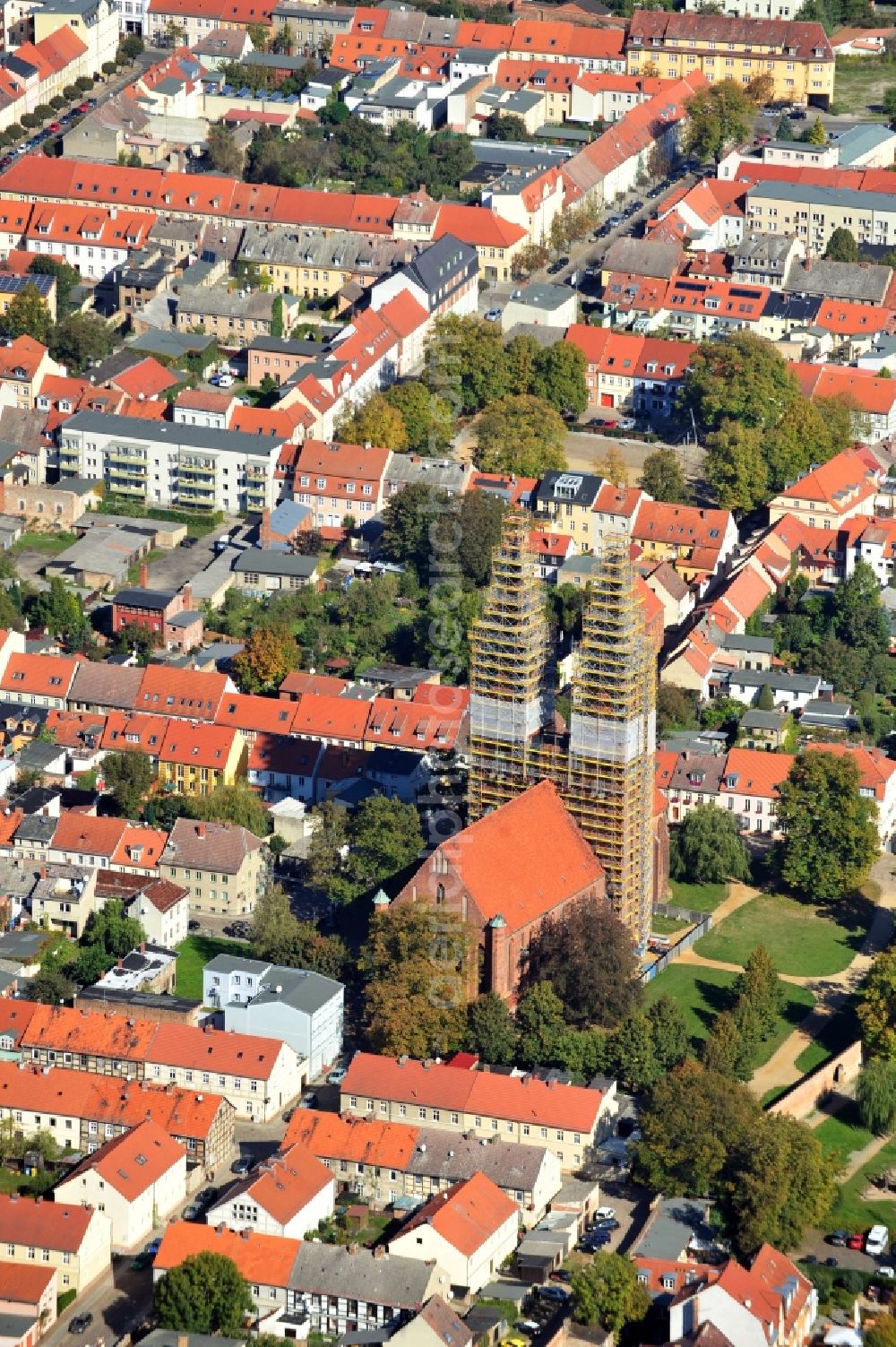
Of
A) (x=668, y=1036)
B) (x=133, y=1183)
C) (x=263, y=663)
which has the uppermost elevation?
(x=668, y=1036)

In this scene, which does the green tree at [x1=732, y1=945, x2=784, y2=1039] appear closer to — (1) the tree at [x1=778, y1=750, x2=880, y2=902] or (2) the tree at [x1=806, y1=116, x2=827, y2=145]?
(1) the tree at [x1=778, y1=750, x2=880, y2=902]

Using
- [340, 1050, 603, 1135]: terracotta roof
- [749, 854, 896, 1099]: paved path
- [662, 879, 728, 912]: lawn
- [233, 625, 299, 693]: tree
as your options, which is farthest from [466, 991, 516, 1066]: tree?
[233, 625, 299, 693]: tree

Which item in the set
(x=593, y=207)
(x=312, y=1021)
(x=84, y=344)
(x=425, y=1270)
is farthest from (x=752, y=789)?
(x=593, y=207)

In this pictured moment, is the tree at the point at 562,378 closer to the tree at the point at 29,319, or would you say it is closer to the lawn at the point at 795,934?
the tree at the point at 29,319

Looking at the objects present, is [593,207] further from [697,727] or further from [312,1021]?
[312,1021]

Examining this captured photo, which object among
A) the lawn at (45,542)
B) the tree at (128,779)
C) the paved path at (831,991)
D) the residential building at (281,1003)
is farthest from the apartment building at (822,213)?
the residential building at (281,1003)

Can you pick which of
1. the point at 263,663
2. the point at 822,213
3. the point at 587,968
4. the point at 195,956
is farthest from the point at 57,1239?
the point at 822,213

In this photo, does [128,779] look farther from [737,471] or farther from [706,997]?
[737,471]
